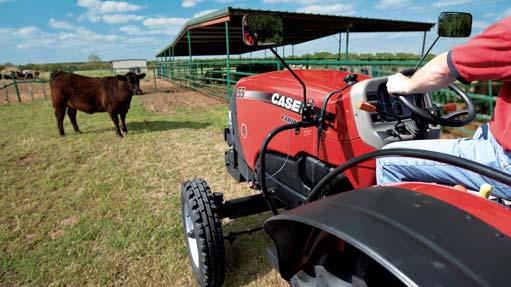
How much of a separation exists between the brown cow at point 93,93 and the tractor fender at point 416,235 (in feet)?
20.9

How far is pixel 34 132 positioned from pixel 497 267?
28.2ft

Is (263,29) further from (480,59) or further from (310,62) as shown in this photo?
(310,62)

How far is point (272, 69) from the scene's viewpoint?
13.5 m

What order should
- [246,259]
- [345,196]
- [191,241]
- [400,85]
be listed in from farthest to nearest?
[246,259]
[191,241]
[400,85]
[345,196]

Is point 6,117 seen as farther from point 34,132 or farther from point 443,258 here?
point 443,258

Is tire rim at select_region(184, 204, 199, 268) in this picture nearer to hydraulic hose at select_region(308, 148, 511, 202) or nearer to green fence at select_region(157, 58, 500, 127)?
hydraulic hose at select_region(308, 148, 511, 202)

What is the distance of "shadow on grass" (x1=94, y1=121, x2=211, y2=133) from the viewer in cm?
734

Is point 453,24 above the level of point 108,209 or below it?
above

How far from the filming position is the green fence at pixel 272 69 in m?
4.39

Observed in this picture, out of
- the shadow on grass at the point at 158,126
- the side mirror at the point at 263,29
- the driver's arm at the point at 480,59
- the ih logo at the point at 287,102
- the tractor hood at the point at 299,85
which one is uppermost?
the side mirror at the point at 263,29

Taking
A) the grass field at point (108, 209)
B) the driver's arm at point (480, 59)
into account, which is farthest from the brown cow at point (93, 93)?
the driver's arm at point (480, 59)

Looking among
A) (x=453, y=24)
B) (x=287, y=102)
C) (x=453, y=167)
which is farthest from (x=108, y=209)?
(x=453, y=24)

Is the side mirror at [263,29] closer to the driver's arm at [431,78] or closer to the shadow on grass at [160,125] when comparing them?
the driver's arm at [431,78]

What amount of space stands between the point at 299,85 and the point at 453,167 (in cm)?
92
